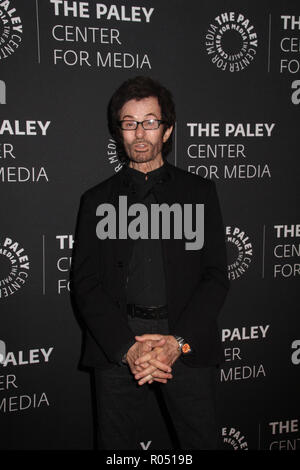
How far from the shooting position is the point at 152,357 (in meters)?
1.81

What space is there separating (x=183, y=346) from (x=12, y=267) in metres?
1.06

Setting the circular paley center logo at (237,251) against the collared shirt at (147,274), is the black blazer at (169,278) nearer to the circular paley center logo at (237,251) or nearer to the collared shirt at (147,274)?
the collared shirt at (147,274)

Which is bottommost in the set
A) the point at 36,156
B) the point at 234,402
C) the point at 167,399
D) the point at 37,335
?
the point at 234,402

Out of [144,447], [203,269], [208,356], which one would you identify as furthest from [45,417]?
[203,269]

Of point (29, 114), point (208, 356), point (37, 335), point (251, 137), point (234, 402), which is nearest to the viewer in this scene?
point (208, 356)

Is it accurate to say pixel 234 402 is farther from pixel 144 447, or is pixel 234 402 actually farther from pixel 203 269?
pixel 203 269

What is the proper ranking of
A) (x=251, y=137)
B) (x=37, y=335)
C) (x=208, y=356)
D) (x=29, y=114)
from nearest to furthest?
(x=208, y=356)
(x=29, y=114)
(x=37, y=335)
(x=251, y=137)

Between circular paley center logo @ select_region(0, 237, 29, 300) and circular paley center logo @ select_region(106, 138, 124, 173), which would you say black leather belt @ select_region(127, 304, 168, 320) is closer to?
circular paley center logo @ select_region(0, 237, 29, 300)

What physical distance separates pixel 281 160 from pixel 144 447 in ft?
6.38

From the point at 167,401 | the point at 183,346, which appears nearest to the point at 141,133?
the point at 183,346

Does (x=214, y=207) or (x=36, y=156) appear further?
(x=36, y=156)

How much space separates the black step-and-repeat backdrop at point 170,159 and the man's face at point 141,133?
0.51 meters

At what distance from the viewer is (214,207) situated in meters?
2.00

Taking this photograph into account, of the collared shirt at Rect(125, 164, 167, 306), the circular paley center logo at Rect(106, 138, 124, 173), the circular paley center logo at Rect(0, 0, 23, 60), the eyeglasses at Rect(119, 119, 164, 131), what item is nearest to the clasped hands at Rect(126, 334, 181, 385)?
the collared shirt at Rect(125, 164, 167, 306)
